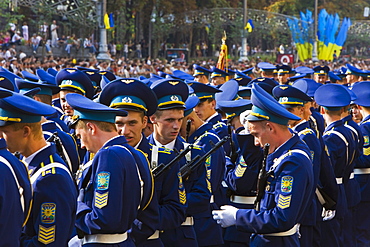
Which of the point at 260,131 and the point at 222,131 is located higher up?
the point at 260,131

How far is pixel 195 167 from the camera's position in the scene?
5.22 m

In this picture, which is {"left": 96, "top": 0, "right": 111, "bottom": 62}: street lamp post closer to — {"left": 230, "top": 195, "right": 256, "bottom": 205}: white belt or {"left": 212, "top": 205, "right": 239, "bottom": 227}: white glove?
{"left": 230, "top": 195, "right": 256, "bottom": 205}: white belt

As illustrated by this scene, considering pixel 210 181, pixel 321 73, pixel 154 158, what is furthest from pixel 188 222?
pixel 321 73

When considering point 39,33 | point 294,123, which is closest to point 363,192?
point 294,123

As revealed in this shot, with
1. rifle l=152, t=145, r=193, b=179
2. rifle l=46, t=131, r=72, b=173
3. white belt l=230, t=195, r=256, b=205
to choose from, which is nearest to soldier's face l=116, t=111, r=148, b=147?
rifle l=152, t=145, r=193, b=179

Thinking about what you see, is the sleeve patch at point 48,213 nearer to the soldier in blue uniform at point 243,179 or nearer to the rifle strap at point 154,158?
the rifle strap at point 154,158

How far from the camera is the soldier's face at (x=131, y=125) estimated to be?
458cm

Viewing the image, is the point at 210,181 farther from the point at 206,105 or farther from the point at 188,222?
the point at 206,105

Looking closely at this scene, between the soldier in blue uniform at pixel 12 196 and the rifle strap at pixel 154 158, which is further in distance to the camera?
the rifle strap at pixel 154 158

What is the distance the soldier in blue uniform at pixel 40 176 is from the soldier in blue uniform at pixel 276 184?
1.43 m

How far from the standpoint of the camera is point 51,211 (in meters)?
3.67

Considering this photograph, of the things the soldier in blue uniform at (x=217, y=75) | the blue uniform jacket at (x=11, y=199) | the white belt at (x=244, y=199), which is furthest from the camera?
the soldier in blue uniform at (x=217, y=75)

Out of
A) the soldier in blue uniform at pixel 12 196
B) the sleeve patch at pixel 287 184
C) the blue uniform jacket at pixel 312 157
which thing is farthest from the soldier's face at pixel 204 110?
the soldier in blue uniform at pixel 12 196

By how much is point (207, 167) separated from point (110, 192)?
2.02 meters
